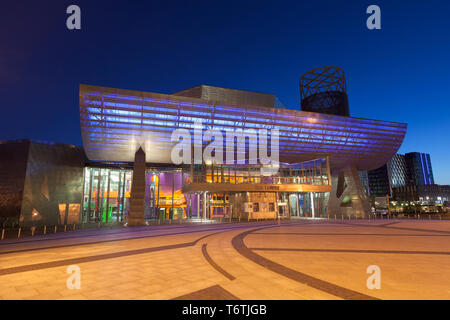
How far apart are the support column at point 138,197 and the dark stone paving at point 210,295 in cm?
2538

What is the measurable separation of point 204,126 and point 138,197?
12.5 meters

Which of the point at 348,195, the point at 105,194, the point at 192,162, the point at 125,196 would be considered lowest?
the point at 348,195

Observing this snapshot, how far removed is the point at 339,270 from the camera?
717 cm

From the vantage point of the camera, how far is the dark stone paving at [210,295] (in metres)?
5.22

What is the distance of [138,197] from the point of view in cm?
2970

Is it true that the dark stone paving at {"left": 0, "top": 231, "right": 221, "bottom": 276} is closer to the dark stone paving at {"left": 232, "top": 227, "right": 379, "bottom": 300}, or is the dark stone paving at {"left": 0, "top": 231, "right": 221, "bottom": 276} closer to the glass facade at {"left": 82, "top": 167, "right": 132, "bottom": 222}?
the dark stone paving at {"left": 232, "top": 227, "right": 379, "bottom": 300}

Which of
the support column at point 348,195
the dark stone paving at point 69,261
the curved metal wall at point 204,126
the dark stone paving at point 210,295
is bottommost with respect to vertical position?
the dark stone paving at point 69,261

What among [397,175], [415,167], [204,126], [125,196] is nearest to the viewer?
[204,126]

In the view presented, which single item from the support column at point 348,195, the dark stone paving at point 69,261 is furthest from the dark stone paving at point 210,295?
the support column at point 348,195

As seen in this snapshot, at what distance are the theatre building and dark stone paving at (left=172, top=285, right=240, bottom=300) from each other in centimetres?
2352

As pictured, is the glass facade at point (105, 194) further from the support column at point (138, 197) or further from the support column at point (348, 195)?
the support column at point (348, 195)

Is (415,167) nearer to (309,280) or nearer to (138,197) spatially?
(138,197)

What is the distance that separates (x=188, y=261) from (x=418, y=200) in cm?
16609

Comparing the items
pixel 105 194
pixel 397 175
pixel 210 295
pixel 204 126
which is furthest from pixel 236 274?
pixel 397 175
